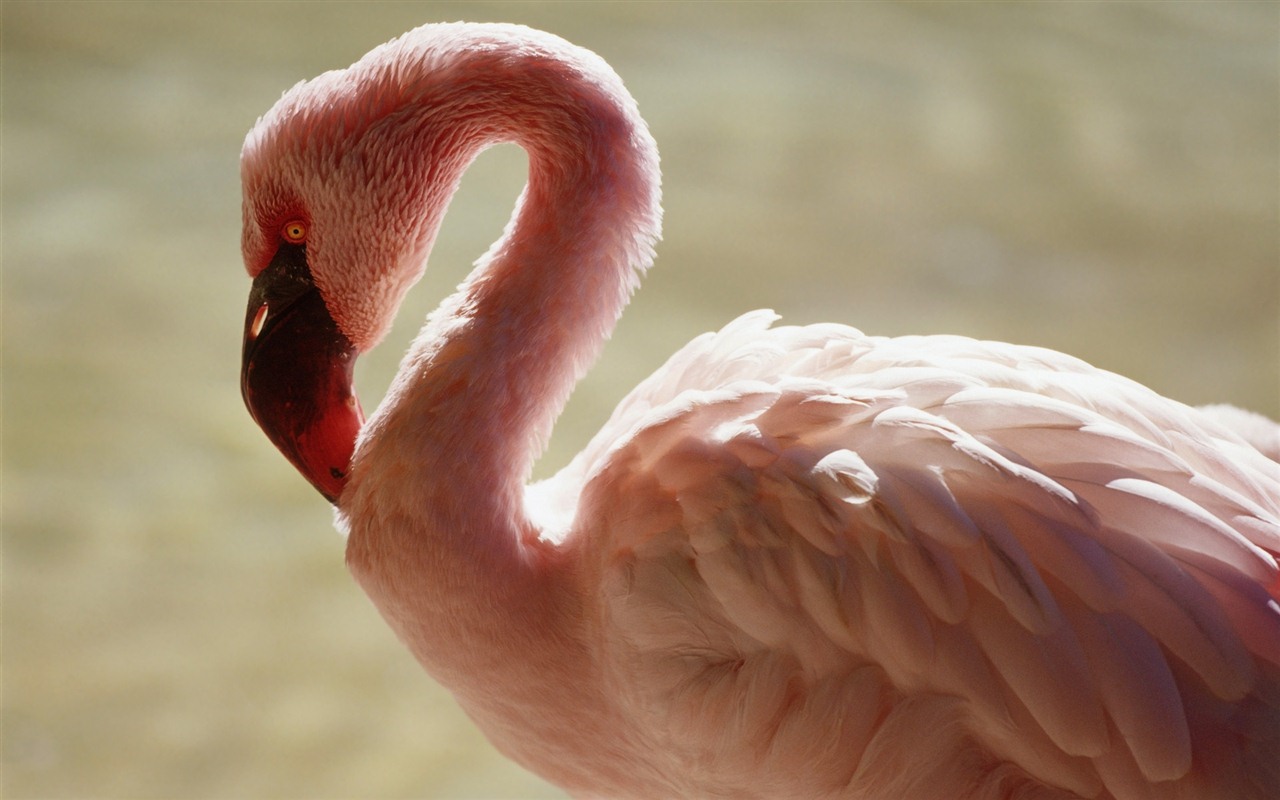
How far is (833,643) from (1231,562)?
388mm

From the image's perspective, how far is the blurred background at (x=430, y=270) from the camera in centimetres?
219

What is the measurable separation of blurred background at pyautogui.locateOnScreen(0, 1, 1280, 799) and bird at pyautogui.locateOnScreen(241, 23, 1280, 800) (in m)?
0.82

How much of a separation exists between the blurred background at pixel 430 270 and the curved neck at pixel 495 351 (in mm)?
809

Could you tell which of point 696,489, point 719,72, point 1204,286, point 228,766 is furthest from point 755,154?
point 696,489

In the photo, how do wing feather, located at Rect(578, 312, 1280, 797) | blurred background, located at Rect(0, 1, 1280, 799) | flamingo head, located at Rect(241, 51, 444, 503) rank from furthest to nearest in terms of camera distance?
blurred background, located at Rect(0, 1, 1280, 799) < flamingo head, located at Rect(241, 51, 444, 503) < wing feather, located at Rect(578, 312, 1280, 797)

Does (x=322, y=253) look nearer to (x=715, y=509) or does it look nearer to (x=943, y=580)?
(x=715, y=509)

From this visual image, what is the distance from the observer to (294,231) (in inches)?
56.6

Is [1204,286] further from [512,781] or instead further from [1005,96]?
[512,781]

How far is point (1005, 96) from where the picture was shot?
153 inches

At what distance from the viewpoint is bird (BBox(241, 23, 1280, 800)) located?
1.19m

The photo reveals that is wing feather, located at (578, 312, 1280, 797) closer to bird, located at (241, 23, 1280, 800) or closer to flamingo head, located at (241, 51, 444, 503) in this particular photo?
bird, located at (241, 23, 1280, 800)

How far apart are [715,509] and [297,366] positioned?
0.54 m

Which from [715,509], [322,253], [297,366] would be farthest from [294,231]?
[715,509]

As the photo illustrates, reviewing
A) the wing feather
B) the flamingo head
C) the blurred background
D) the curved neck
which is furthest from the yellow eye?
the blurred background
